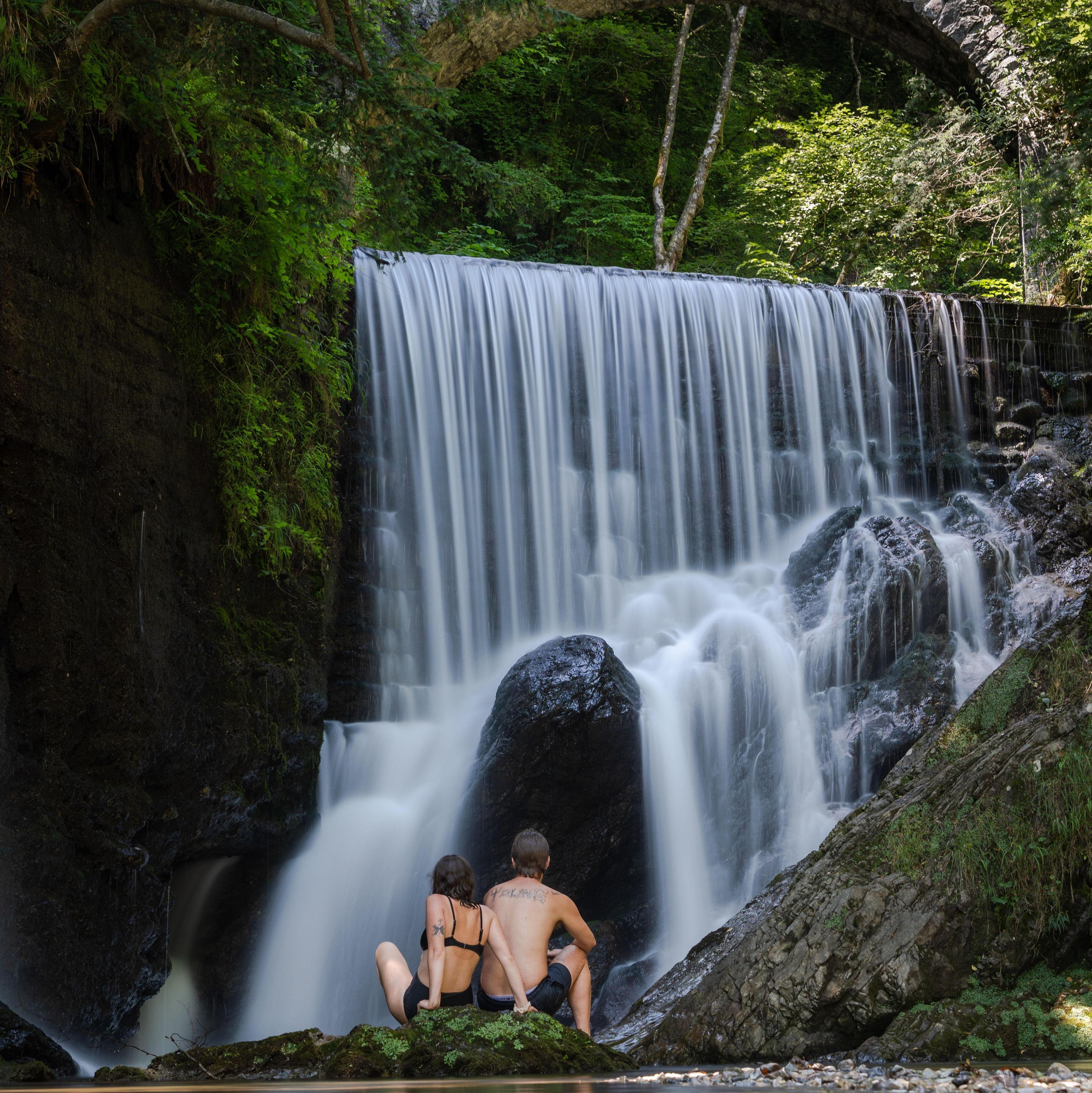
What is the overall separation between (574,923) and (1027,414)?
38.7ft

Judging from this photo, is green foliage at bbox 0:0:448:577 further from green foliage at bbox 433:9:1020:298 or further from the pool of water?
green foliage at bbox 433:9:1020:298

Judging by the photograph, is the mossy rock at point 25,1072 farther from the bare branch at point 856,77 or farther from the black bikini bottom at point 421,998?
the bare branch at point 856,77

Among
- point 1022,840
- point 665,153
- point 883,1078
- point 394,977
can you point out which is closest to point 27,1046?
point 394,977

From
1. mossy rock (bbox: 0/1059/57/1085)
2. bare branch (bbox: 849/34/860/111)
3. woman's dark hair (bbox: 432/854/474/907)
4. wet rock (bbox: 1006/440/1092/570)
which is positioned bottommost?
mossy rock (bbox: 0/1059/57/1085)

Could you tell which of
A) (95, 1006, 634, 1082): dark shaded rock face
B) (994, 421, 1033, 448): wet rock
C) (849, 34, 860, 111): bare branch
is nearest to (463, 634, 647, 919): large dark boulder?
(95, 1006, 634, 1082): dark shaded rock face

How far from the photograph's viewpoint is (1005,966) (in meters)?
4.89

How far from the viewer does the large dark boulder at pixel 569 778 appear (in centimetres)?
850

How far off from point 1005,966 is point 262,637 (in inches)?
226

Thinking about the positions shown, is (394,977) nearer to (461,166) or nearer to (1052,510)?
(461,166)

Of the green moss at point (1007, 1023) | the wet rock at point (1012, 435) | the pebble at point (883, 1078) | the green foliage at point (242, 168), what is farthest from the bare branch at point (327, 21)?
the wet rock at point (1012, 435)

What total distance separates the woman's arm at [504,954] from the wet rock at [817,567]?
21.6 feet

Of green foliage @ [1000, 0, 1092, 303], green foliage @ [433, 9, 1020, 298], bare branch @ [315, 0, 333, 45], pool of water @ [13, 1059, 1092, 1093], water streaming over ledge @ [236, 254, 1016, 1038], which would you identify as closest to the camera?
pool of water @ [13, 1059, 1092, 1093]

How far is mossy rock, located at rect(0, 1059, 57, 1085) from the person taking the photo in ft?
14.4

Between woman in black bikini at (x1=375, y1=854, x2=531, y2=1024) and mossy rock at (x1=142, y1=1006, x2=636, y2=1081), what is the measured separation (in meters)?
0.39
